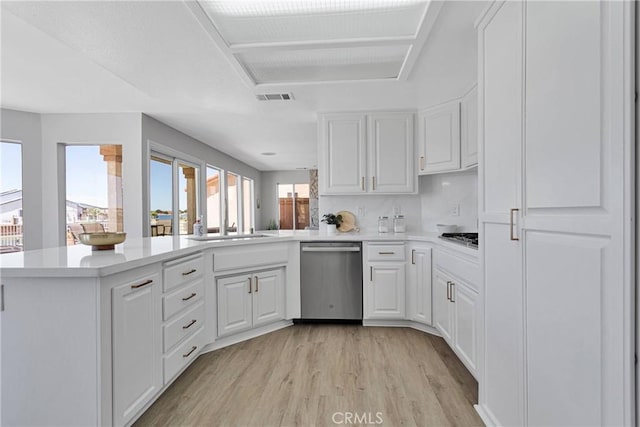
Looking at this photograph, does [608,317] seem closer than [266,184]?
Yes

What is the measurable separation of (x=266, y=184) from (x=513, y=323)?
9.43 meters

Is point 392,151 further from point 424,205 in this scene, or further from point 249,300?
point 249,300

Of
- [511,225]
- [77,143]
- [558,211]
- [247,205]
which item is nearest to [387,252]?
[511,225]

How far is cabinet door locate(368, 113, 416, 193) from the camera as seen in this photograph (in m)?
3.58

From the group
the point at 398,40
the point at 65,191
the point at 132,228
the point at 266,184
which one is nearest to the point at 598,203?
the point at 398,40

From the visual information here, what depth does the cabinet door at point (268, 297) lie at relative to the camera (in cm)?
296

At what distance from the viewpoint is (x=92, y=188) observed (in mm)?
4270

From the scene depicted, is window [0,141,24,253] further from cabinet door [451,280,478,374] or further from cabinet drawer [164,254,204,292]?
cabinet door [451,280,478,374]

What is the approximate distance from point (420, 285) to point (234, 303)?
1668 millimetres

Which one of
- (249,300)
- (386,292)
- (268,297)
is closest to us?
(249,300)

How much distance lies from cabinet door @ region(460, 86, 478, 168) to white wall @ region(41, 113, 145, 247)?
366 centimetres

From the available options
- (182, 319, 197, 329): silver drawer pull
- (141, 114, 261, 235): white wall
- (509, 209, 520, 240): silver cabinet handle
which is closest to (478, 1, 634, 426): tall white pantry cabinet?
(509, 209, 520, 240): silver cabinet handle

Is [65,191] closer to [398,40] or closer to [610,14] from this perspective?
[398,40]

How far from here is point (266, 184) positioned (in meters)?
10.4
